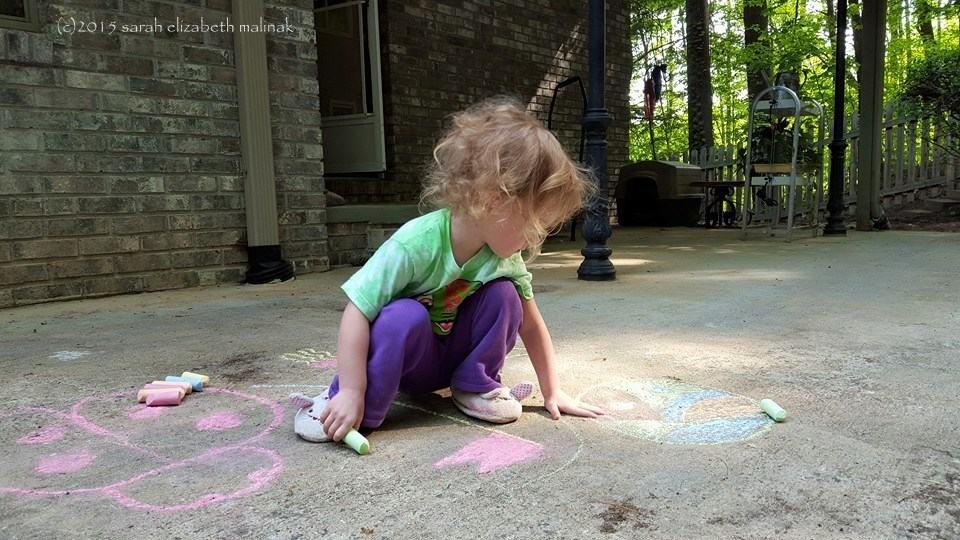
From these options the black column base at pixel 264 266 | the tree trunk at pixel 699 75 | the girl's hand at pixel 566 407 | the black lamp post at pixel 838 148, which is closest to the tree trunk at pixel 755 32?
the tree trunk at pixel 699 75

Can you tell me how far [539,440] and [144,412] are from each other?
1065 mm

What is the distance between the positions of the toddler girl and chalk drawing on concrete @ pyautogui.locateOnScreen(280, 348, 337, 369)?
0.62 m

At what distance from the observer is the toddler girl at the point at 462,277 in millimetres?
1451

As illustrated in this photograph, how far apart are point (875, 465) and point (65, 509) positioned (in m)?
1.56

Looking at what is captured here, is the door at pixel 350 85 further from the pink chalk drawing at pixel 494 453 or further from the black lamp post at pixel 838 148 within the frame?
the pink chalk drawing at pixel 494 453

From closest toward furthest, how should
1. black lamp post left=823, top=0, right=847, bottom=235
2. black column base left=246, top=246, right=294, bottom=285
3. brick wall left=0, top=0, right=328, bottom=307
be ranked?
1. brick wall left=0, top=0, right=328, bottom=307
2. black column base left=246, top=246, right=294, bottom=285
3. black lamp post left=823, top=0, right=847, bottom=235

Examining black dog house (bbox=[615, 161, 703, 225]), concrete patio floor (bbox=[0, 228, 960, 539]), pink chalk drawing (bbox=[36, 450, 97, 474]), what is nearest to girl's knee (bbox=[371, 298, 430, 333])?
concrete patio floor (bbox=[0, 228, 960, 539])

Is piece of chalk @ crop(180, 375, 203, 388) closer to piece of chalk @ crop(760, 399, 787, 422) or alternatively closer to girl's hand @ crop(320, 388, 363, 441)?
girl's hand @ crop(320, 388, 363, 441)

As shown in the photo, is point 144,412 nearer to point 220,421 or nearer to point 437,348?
point 220,421

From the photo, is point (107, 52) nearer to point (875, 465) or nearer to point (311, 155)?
point (311, 155)

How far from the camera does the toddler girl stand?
4.76 feet

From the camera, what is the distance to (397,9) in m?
7.37

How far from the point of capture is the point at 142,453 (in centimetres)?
151

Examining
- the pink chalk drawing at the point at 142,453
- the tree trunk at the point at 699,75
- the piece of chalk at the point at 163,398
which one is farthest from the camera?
the tree trunk at the point at 699,75
